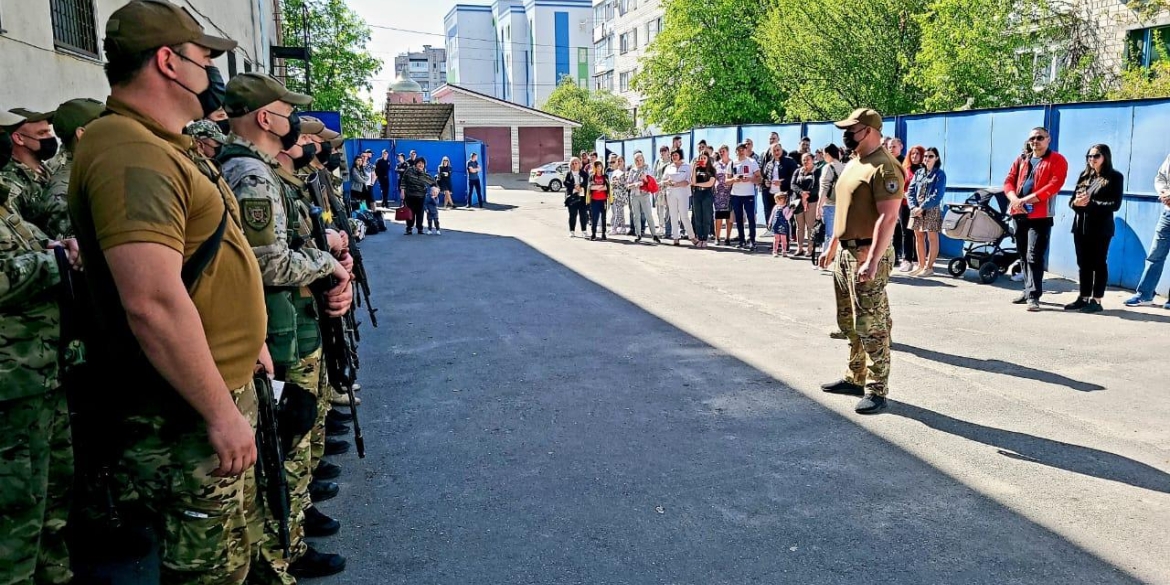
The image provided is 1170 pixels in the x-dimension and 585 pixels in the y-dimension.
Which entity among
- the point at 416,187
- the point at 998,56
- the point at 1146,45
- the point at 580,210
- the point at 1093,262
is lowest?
the point at 1093,262

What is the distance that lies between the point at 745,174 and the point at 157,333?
13.5 metres

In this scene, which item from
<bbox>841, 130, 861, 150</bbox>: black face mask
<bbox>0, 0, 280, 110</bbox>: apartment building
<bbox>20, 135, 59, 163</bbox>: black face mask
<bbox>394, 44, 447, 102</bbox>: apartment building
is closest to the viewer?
<bbox>20, 135, 59, 163</bbox>: black face mask

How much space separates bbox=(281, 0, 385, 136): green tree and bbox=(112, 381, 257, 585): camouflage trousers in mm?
39241

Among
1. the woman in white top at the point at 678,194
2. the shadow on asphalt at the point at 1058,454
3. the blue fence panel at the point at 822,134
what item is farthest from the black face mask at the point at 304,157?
the blue fence panel at the point at 822,134

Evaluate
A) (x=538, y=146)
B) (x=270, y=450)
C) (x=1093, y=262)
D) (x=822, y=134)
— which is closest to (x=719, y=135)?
(x=822, y=134)

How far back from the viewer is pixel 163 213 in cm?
210

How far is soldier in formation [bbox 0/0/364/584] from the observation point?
2.12m

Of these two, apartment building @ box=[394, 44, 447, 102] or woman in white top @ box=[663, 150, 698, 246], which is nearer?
woman in white top @ box=[663, 150, 698, 246]

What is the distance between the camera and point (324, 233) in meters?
4.11

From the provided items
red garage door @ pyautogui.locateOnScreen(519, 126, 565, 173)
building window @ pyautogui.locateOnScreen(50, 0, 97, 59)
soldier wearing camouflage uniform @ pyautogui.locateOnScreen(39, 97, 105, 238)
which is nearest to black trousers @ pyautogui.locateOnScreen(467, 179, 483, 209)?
building window @ pyautogui.locateOnScreen(50, 0, 97, 59)

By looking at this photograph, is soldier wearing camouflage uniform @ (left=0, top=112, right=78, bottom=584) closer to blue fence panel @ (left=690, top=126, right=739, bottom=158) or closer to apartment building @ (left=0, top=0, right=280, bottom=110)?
apartment building @ (left=0, top=0, right=280, bottom=110)

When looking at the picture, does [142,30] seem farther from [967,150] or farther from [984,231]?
[967,150]

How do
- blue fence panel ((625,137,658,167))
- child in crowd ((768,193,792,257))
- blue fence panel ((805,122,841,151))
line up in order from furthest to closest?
blue fence panel ((625,137,658,167)) < blue fence panel ((805,122,841,151)) < child in crowd ((768,193,792,257))

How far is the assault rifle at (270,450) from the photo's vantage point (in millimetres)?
2717
